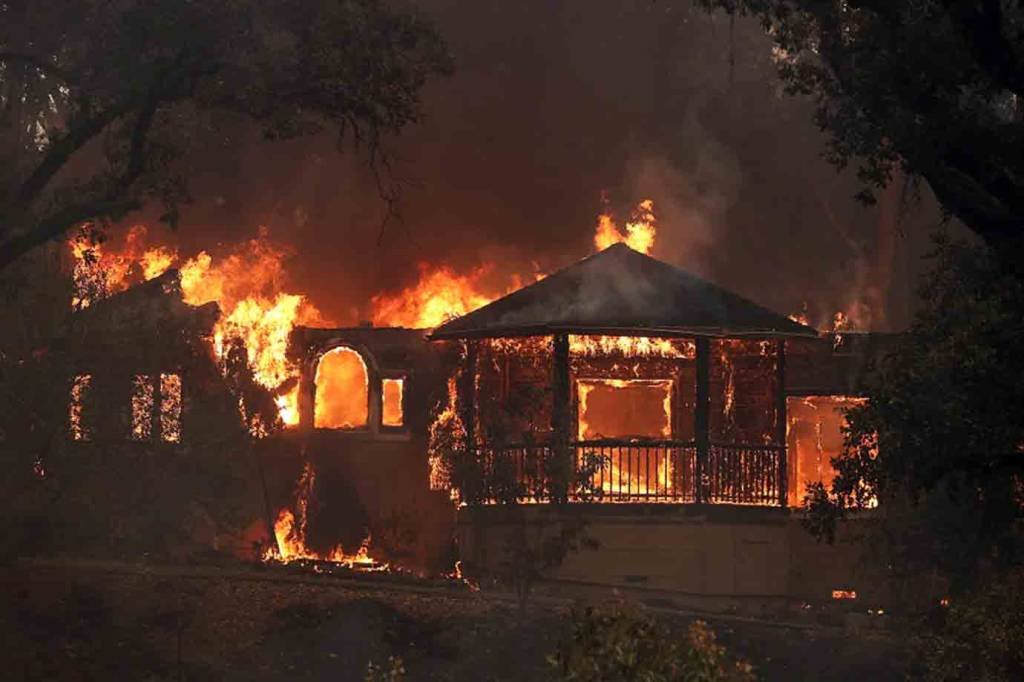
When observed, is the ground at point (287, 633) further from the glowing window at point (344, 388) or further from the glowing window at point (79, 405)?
the glowing window at point (344, 388)

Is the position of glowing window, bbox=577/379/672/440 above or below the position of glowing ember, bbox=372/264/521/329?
below

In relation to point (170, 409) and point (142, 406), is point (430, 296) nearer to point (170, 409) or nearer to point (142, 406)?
point (170, 409)

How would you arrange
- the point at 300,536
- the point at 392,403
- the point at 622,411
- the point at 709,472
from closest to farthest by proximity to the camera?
the point at 709,472 → the point at 300,536 → the point at 622,411 → the point at 392,403

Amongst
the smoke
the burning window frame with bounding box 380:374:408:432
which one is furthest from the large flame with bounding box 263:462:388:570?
the smoke

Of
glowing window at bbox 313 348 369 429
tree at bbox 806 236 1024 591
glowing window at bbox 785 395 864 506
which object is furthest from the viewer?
glowing window at bbox 313 348 369 429

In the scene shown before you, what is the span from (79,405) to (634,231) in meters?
26.9

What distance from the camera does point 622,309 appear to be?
29125mm

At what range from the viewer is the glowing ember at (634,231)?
4878 centimetres

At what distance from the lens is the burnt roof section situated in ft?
94.2

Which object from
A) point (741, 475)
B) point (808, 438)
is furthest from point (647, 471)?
point (808, 438)

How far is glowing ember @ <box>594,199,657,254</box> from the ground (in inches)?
966

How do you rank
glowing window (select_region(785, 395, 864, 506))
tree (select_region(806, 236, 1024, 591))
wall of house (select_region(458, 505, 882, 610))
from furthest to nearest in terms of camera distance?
glowing window (select_region(785, 395, 864, 506)), wall of house (select_region(458, 505, 882, 610)), tree (select_region(806, 236, 1024, 591))

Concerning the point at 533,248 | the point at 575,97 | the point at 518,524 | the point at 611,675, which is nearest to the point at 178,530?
Answer: the point at 518,524

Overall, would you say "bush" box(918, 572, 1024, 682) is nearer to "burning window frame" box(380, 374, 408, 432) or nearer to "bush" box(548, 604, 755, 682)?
"bush" box(548, 604, 755, 682)
